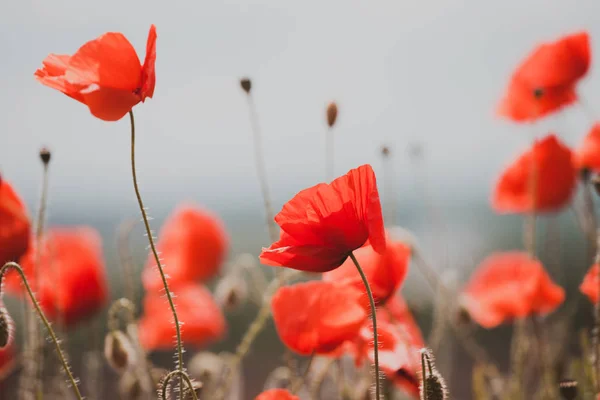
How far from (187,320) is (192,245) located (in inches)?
13.5

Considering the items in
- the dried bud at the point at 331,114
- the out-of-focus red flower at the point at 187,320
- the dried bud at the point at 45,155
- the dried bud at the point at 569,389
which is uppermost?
the dried bud at the point at 331,114

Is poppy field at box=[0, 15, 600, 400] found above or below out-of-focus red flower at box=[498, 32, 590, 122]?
below

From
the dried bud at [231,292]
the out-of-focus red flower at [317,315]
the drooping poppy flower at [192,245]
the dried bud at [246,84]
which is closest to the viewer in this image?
the out-of-focus red flower at [317,315]

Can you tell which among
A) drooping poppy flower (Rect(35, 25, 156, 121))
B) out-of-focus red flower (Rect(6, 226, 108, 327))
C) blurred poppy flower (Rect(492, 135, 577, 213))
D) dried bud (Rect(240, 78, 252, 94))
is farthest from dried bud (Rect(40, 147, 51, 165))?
blurred poppy flower (Rect(492, 135, 577, 213))

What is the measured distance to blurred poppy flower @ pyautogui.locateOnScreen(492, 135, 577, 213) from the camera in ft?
4.39

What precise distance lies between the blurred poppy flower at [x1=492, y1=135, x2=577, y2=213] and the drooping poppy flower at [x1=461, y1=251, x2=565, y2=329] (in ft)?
0.40

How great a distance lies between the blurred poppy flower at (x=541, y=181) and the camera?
1338 mm

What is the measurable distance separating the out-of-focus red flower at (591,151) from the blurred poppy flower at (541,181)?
0.08 meters

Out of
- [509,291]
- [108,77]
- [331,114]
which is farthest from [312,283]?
[509,291]

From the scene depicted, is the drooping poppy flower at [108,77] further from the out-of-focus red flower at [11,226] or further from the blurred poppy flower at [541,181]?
the blurred poppy flower at [541,181]

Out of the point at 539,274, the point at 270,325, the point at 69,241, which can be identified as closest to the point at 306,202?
the point at 539,274

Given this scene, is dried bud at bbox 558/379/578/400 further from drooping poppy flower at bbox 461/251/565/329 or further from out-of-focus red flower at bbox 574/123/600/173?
out-of-focus red flower at bbox 574/123/600/173

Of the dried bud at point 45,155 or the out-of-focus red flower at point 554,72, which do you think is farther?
the out-of-focus red flower at point 554,72

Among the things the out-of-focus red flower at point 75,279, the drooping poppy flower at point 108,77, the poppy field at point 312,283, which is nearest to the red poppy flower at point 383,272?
the poppy field at point 312,283
